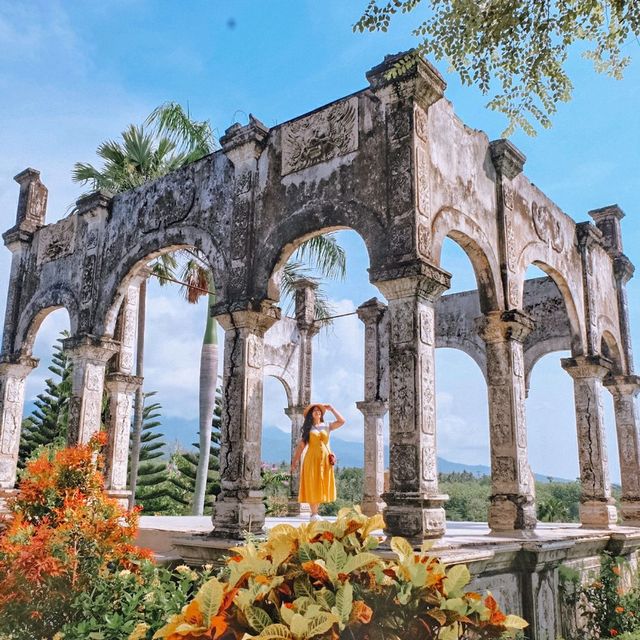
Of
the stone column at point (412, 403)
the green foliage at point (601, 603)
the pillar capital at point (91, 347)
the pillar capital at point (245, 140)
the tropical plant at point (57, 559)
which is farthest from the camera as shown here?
the pillar capital at point (91, 347)

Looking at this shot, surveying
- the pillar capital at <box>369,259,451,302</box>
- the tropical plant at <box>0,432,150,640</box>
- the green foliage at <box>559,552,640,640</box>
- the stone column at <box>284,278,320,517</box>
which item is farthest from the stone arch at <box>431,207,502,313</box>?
the stone column at <box>284,278,320,517</box>

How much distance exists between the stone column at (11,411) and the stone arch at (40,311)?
30 cm

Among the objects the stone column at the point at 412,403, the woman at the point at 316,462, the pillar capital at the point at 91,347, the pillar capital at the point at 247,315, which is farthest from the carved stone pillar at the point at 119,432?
the stone column at the point at 412,403

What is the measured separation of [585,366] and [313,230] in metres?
5.82

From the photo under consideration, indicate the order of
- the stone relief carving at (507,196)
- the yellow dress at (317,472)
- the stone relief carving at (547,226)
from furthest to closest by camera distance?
the stone relief carving at (547,226) → the stone relief carving at (507,196) → the yellow dress at (317,472)

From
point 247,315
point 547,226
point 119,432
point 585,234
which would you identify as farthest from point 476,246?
point 119,432

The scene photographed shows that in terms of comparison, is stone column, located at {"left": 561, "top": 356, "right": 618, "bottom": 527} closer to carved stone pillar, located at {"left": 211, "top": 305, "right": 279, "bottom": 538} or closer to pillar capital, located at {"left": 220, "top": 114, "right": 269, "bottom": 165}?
carved stone pillar, located at {"left": 211, "top": 305, "right": 279, "bottom": 538}

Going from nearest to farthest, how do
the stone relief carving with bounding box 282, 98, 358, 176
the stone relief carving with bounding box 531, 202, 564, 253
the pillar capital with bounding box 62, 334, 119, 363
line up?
the stone relief carving with bounding box 282, 98, 358, 176 < the stone relief carving with bounding box 531, 202, 564, 253 < the pillar capital with bounding box 62, 334, 119, 363

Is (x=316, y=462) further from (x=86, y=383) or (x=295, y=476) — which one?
(x=295, y=476)

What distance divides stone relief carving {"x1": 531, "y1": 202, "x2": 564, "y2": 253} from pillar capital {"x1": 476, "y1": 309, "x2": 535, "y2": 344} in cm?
208

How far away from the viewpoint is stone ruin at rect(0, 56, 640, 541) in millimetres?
7160

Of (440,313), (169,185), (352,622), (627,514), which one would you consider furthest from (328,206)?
(440,313)

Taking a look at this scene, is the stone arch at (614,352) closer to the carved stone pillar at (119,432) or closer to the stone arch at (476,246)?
the stone arch at (476,246)

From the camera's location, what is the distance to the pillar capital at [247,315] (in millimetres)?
8488
